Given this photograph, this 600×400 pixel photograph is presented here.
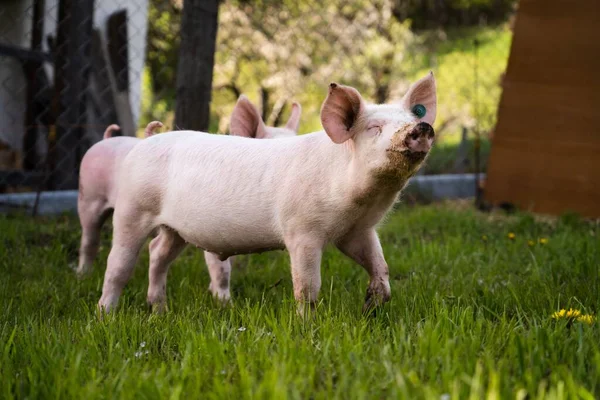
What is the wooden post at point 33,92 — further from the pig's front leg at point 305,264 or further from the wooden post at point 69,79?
the pig's front leg at point 305,264

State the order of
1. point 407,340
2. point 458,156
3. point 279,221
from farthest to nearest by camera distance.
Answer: point 458,156, point 279,221, point 407,340

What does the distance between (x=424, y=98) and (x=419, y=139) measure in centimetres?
47

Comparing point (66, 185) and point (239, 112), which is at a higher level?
point (239, 112)

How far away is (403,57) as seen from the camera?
8.06 metres

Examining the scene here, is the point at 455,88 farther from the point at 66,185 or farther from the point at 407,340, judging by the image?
the point at 407,340

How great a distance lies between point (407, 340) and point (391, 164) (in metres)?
0.52

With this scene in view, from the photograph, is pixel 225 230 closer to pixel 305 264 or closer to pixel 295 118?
pixel 305 264

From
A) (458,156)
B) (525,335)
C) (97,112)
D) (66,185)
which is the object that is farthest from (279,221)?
(458,156)

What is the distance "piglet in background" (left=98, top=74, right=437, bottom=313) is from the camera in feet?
8.01

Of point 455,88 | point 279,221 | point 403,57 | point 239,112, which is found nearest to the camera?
point 279,221

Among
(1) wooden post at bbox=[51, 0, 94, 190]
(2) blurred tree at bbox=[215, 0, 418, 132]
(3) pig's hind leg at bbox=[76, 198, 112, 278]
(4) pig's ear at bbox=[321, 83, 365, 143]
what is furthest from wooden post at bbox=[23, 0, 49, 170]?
(4) pig's ear at bbox=[321, 83, 365, 143]

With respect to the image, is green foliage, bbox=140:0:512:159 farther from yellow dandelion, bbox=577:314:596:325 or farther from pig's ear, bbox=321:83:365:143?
yellow dandelion, bbox=577:314:596:325

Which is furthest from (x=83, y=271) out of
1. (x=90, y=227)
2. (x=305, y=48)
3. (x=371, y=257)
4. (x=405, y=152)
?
(x=305, y=48)

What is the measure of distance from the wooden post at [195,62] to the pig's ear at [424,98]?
6.50 feet
